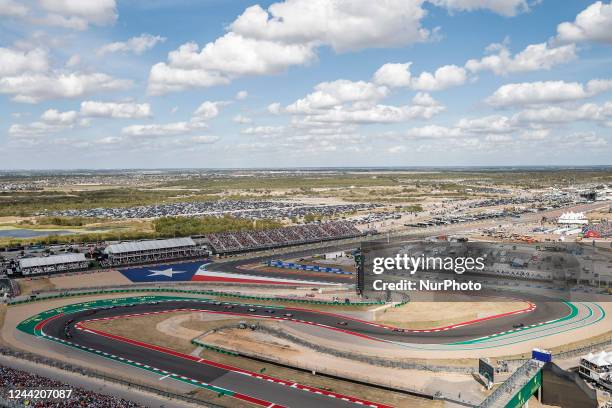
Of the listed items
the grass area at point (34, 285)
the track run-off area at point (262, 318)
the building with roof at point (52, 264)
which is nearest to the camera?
the track run-off area at point (262, 318)

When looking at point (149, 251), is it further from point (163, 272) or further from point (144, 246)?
Result: point (163, 272)

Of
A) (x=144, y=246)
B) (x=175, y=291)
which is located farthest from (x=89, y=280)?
(x=175, y=291)

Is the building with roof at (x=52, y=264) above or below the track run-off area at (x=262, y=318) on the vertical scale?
above

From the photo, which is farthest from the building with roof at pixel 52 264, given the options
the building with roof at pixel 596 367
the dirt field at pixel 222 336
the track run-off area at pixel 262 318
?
the building with roof at pixel 596 367

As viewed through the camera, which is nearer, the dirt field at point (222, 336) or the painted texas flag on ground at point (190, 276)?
the dirt field at point (222, 336)

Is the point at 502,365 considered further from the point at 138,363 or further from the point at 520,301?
the point at 138,363

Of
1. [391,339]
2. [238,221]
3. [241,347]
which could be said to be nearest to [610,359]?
[391,339]

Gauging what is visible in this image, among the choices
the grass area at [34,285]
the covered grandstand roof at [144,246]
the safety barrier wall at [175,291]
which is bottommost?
A: the safety barrier wall at [175,291]

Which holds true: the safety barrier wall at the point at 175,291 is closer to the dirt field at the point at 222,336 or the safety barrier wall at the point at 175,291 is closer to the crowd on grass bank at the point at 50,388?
the dirt field at the point at 222,336
